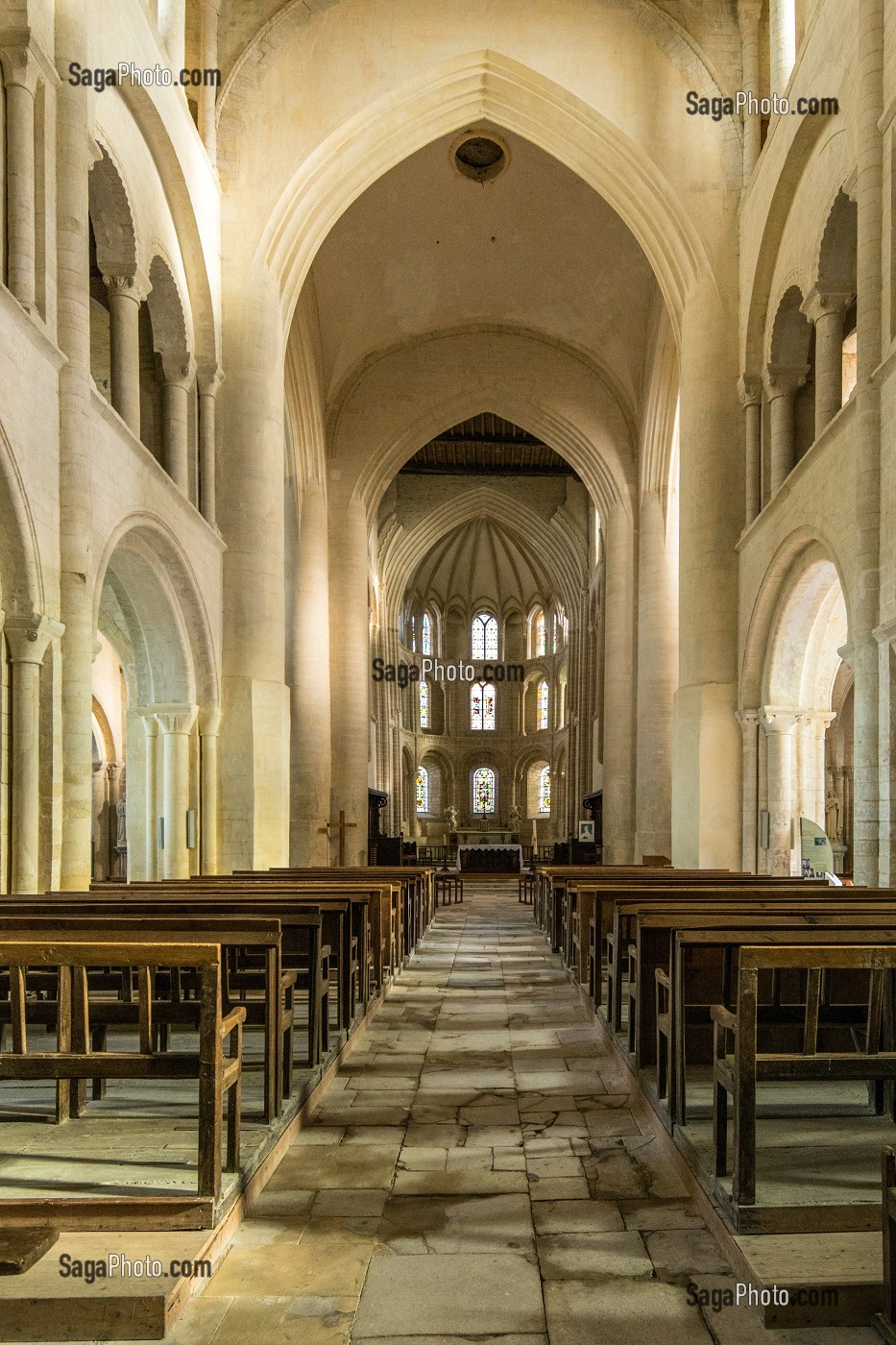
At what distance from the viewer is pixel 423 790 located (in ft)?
142

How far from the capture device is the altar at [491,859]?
101 ft

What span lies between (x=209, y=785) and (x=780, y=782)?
7.44 meters

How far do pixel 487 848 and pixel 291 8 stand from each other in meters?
21.7

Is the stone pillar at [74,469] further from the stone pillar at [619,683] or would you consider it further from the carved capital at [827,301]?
the stone pillar at [619,683]

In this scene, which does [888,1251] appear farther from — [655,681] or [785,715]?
[655,681]

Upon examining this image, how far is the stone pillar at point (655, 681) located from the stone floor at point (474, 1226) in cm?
1442

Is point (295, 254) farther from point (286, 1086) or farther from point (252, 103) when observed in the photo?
point (286, 1086)

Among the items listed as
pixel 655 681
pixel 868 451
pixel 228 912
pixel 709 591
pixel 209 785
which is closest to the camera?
pixel 228 912

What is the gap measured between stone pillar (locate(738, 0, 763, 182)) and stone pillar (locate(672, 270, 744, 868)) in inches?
33.1

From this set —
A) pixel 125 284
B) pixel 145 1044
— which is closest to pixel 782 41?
pixel 125 284

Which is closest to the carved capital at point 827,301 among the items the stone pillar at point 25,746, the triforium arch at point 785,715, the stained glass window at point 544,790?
the triforium arch at point 785,715

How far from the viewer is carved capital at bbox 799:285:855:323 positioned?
40.4ft

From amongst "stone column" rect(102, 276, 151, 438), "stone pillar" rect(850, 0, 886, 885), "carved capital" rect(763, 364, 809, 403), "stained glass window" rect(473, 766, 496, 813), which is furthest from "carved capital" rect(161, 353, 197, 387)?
"stained glass window" rect(473, 766, 496, 813)

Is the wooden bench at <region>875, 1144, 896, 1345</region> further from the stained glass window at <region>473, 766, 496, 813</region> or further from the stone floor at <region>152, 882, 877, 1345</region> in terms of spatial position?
the stained glass window at <region>473, 766, 496, 813</region>
